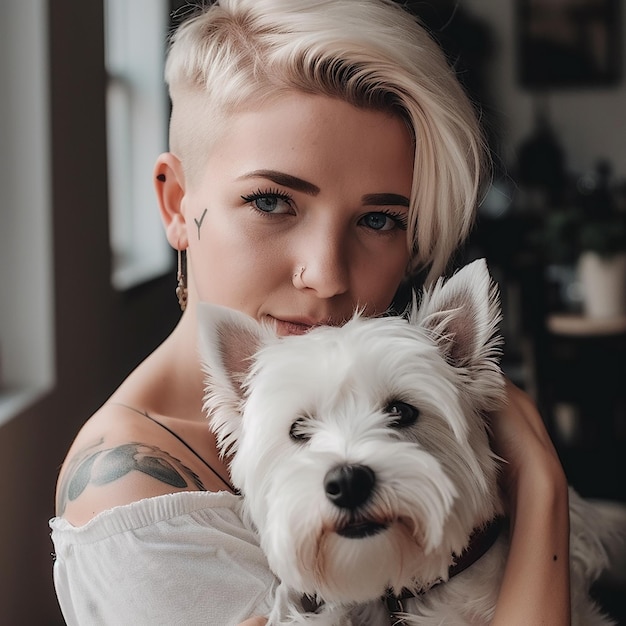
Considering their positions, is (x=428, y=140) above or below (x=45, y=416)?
above

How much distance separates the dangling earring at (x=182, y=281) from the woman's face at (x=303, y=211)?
180mm

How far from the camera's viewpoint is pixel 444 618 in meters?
1.10

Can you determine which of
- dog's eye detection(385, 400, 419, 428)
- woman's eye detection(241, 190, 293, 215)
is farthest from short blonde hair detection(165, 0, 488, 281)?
dog's eye detection(385, 400, 419, 428)

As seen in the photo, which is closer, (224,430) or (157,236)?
(224,430)

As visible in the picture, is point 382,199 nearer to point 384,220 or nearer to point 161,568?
point 384,220

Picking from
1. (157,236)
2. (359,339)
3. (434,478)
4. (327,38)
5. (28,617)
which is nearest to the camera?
(434,478)

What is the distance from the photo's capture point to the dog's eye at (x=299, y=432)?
1040mm

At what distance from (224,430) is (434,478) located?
12.4 inches

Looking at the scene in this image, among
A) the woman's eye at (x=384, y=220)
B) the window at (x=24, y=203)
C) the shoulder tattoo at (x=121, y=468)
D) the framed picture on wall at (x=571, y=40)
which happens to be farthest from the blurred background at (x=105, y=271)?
the framed picture on wall at (x=571, y=40)

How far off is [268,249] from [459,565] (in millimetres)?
496

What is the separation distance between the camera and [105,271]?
2.96 m

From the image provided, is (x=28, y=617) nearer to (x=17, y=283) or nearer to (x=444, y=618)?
(x=17, y=283)

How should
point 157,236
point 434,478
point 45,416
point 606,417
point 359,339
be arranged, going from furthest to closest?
point 157,236 → point 606,417 → point 45,416 → point 359,339 → point 434,478

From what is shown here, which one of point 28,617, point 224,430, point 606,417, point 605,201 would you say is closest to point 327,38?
point 224,430
